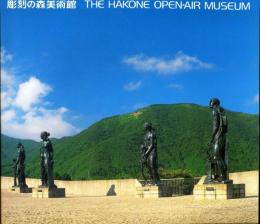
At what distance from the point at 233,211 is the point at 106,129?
224ft

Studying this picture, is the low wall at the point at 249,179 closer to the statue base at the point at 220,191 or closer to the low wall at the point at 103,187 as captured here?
the low wall at the point at 103,187

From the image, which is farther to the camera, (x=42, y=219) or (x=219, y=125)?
(x=219, y=125)

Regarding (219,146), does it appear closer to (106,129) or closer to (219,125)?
(219,125)

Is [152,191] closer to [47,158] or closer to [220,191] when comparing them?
[220,191]

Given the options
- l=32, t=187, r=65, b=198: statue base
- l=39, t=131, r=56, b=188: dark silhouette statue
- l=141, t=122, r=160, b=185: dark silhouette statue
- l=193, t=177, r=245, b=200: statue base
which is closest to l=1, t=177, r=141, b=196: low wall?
l=141, t=122, r=160, b=185: dark silhouette statue

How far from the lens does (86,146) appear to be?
69.9 metres

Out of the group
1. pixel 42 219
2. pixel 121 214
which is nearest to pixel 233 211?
pixel 121 214

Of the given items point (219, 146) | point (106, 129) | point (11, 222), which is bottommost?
point (11, 222)

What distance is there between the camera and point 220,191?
51.5 ft

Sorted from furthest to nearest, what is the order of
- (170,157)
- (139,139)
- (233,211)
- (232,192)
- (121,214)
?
1. (139,139)
2. (170,157)
3. (232,192)
4. (121,214)
5. (233,211)

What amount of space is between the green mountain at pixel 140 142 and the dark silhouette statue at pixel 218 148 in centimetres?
3085

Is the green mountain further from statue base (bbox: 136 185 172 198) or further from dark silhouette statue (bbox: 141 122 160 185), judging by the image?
statue base (bbox: 136 185 172 198)

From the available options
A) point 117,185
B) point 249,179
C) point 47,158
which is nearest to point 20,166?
point 117,185

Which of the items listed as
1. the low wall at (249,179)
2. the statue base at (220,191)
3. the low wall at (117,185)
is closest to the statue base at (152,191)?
the low wall at (117,185)
